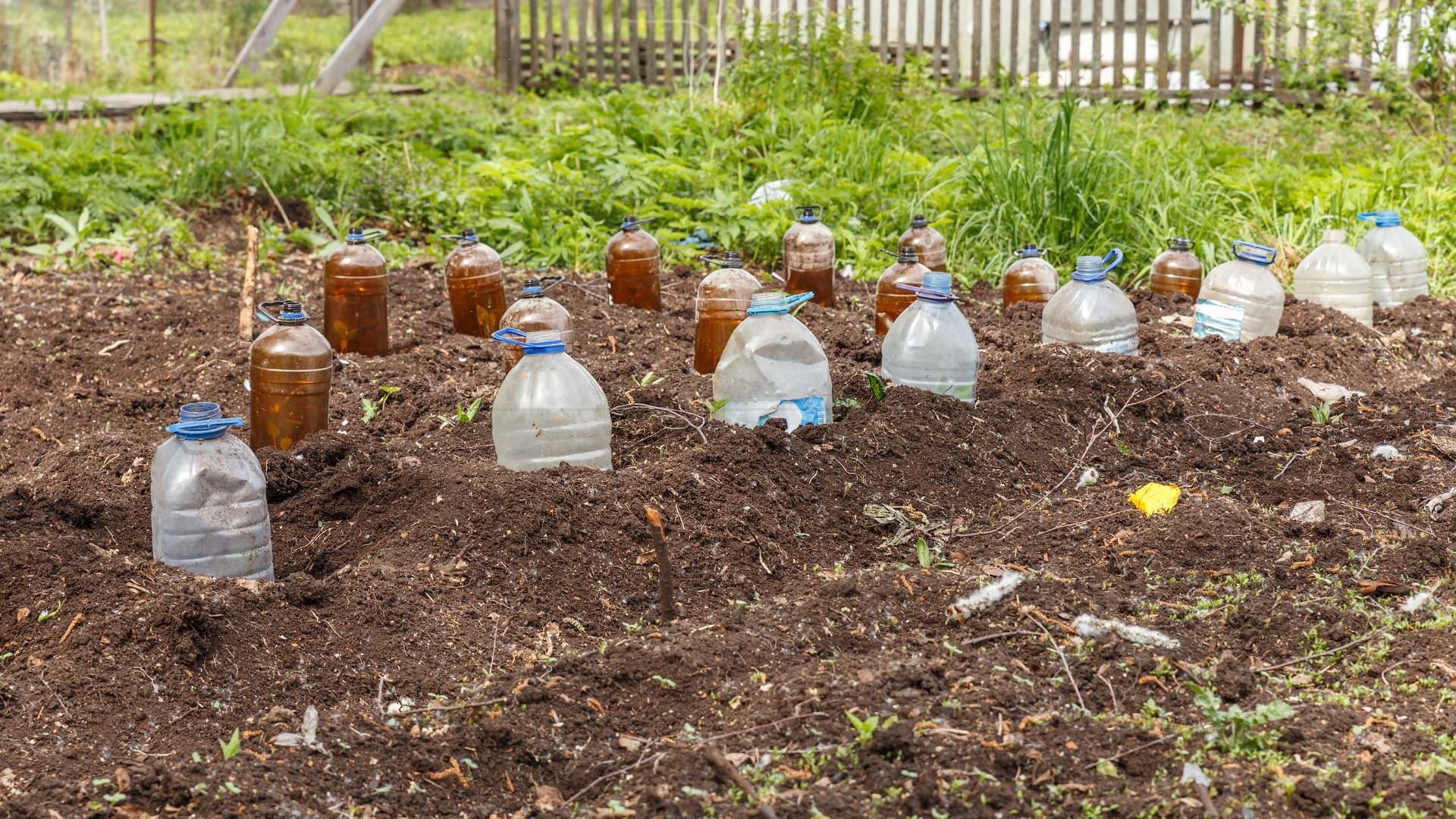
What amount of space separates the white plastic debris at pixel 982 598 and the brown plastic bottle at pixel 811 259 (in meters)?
2.73

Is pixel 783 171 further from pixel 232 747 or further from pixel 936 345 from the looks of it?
pixel 232 747

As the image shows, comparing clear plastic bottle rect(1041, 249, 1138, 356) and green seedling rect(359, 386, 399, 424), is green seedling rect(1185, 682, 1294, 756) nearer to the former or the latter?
clear plastic bottle rect(1041, 249, 1138, 356)

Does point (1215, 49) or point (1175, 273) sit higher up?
point (1215, 49)

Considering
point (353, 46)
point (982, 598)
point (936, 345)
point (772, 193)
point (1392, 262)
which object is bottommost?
point (982, 598)

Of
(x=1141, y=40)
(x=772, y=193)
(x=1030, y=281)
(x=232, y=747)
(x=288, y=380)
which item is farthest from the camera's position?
(x=1141, y=40)

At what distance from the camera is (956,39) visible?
34.3 feet

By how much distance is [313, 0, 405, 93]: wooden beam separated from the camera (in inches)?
357

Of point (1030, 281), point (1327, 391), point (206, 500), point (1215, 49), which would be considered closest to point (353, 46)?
point (1030, 281)

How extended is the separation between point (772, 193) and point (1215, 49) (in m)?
5.32

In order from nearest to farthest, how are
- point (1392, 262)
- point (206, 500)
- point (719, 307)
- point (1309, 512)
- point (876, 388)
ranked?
point (206, 500)
point (1309, 512)
point (876, 388)
point (719, 307)
point (1392, 262)

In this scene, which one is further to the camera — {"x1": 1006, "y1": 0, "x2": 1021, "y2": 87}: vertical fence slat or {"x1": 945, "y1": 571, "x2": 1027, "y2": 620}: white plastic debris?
{"x1": 1006, "y1": 0, "x2": 1021, "y2": 87}: vertical fence slat

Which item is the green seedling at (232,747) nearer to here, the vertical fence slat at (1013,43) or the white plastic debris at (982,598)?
the white plastic debris at (982,598)

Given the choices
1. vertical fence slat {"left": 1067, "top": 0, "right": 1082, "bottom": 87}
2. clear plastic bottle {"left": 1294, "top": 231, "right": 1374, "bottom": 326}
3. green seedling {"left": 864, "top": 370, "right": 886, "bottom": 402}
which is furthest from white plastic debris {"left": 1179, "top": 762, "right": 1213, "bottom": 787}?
vertical fence slat {"left": 1067, "top": 0, "right": 1082, "bottom": 87}

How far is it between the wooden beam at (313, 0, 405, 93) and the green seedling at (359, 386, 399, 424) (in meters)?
6.10
